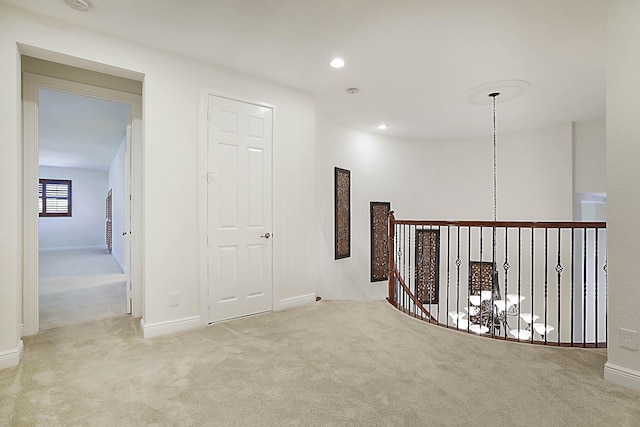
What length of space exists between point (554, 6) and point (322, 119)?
3.33 meters

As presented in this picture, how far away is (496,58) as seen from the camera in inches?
134

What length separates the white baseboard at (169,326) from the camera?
3178 millimetres

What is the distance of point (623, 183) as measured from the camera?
2.26 m

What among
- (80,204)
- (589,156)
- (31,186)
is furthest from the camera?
(80,204)

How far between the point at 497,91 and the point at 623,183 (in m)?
2.43

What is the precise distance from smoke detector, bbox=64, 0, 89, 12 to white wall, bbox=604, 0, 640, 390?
11.7 ft

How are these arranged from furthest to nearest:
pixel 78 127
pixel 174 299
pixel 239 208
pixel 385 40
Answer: pixel 78 127 < pixel 239 208 < pixel 174 299 < pixel 385 40

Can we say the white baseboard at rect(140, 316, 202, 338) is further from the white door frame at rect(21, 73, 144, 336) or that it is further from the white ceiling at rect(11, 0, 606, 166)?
the white ceiling at rect(11, 0, 606, 166)

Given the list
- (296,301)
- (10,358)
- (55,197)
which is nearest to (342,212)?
(296,301)

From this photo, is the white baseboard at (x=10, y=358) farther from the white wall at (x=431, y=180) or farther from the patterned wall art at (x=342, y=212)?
the patterned wall art at (x=342, y=212)

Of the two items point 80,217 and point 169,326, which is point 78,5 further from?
point 80,217

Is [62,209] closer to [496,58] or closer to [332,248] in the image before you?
[332,248]

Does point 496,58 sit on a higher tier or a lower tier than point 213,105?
higher

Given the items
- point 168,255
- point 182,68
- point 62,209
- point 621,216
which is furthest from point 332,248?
point 62,209
